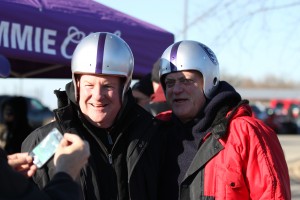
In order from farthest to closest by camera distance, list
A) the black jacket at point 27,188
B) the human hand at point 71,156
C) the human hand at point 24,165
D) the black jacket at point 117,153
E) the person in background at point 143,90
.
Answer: the person in background at point 143,90 < the black jacket at point 117,153 < the human hand at point 24,165 < the human hand at point 71,156 < the black jacket at point 27,188

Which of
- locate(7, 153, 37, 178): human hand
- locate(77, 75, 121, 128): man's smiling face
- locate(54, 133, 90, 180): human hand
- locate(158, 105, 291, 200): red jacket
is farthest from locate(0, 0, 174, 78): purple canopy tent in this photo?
locate(54, 133, 90, 180): human hand

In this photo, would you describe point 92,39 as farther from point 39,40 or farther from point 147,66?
point 147,66

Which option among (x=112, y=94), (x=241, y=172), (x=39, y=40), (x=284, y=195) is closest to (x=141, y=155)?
(x=112, y=94)

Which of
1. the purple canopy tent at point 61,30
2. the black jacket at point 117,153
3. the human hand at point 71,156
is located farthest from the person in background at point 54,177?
the purple canopy tent at point 61,30

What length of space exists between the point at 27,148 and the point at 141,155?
616 mm

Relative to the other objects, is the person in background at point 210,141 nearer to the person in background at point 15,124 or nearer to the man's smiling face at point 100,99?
the man's smiling face at point 100,99

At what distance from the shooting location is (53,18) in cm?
433

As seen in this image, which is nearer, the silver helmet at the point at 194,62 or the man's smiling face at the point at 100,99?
the man's smiling face at the point at 100,99

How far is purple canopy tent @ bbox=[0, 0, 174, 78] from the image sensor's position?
407 centimetres

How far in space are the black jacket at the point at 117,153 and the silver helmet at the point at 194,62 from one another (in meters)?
0.36

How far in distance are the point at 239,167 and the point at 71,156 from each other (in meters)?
1.09

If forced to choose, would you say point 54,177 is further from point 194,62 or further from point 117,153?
point 194,62

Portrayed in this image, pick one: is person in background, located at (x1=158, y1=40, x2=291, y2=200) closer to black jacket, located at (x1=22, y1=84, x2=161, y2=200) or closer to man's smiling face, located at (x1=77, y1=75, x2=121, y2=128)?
black jacket, located at (x1=22, y1=84, x2=161, y2=200)

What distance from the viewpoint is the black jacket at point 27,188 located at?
1.88 metres
